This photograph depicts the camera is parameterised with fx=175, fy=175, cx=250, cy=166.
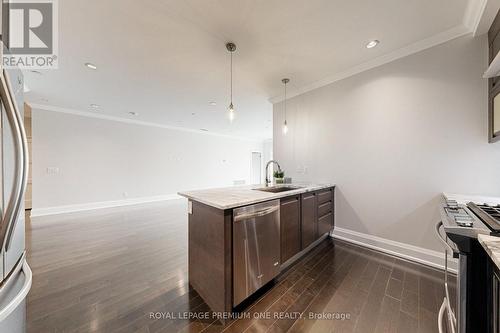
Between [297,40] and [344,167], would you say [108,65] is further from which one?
[344,167]

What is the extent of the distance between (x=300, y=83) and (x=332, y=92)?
1.99ft

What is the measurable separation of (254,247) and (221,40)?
2.38 meters

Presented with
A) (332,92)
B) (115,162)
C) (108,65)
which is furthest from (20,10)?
(115,162)

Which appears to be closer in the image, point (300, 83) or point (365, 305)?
point (365, 305)

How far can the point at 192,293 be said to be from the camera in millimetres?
1771

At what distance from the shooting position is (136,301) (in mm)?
1656

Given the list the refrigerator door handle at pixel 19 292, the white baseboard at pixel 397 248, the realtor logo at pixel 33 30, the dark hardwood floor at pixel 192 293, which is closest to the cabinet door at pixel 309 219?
the dark hardwood floor at pixel 192 293

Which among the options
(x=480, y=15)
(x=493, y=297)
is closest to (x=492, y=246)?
(x=493, y=297)

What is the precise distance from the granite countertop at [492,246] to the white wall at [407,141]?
184 centimetres

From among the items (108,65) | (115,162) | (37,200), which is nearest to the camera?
(108,65)

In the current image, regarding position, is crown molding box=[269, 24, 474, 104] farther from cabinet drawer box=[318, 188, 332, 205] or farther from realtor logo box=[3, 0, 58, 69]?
realtor logo box=[3, 0, 58, 69]

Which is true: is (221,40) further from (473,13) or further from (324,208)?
(324,208)

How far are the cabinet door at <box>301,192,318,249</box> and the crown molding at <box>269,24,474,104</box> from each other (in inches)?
80.8

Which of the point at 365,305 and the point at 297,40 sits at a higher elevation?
the point at 297,40
